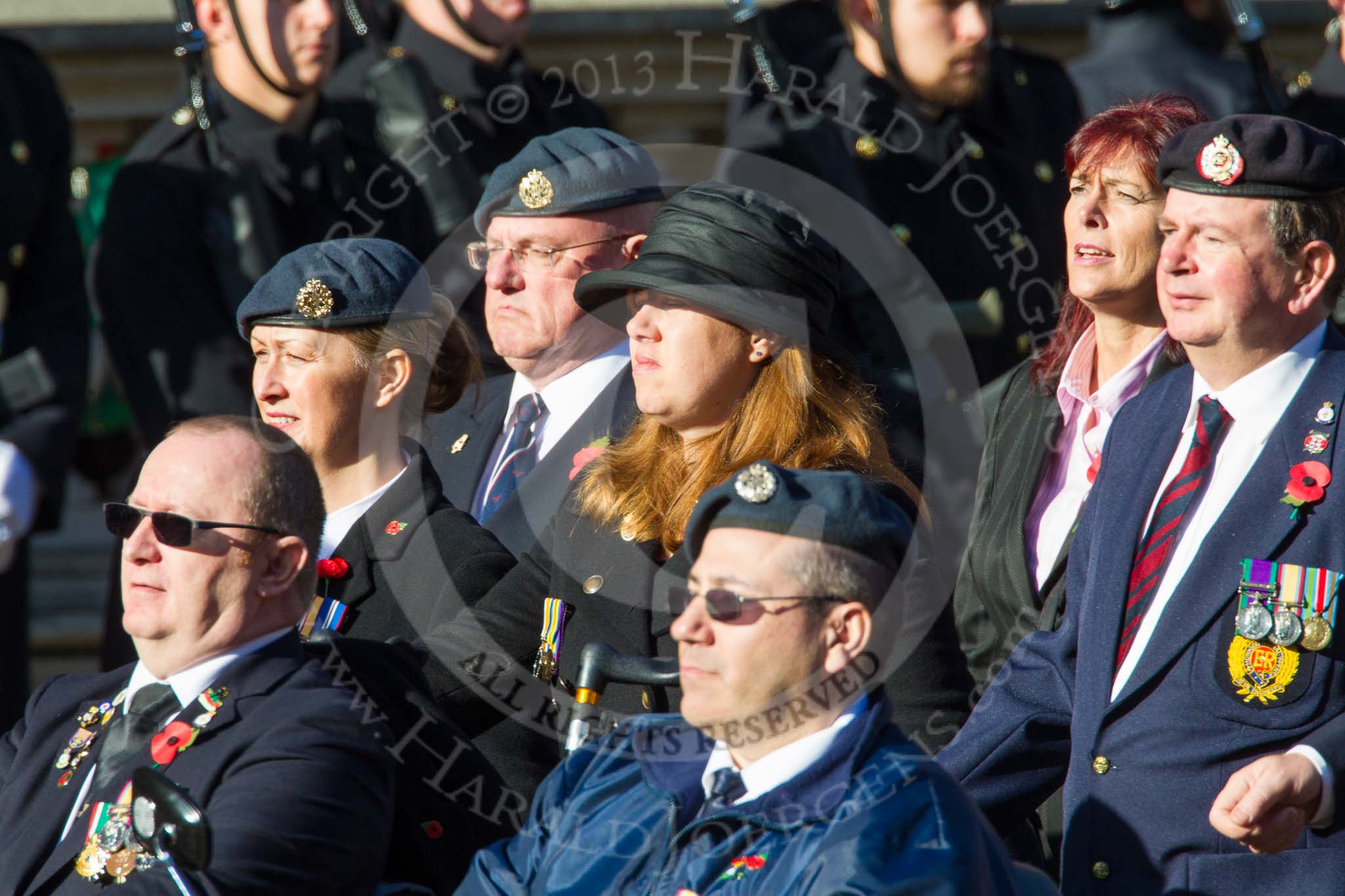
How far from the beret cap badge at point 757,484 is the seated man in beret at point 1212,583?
2.32 ft

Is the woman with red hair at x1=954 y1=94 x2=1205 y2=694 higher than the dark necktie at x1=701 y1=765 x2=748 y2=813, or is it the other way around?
the woman with red hair at x1=954 y1=94 x2=1205 y2=694

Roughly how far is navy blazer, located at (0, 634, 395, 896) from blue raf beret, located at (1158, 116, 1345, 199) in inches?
65.2

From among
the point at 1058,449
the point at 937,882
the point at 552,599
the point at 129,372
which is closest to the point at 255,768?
the point at 552,599

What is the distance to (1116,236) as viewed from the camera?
4.06m

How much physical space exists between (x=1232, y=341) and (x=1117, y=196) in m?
0.85

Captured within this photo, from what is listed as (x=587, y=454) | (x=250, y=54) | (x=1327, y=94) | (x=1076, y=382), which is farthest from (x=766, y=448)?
(x=1327, y=94)

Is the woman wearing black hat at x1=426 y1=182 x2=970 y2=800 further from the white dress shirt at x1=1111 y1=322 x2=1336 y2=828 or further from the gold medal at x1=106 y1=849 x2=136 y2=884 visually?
the gold medal at x1=106 y1=849 x2=136 y2=884

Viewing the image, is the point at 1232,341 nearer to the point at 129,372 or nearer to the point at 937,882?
the point at 937,882

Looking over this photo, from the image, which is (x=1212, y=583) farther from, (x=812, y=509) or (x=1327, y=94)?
(x=1327, y=94)

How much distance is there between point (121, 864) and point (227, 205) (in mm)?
2977

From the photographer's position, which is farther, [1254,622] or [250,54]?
[250,54]

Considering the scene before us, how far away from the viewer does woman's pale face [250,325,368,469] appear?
14.0ft

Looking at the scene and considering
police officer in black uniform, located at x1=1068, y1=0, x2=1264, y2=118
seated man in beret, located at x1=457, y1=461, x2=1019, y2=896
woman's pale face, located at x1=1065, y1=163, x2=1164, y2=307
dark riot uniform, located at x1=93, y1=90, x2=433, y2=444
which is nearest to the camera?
seated man in beret, located at x1=457, y1=461, x2=1019, y2=896

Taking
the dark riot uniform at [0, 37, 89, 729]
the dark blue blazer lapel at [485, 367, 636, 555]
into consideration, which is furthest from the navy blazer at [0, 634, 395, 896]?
the dark riot uniform at [0, 37, 89, 729]
